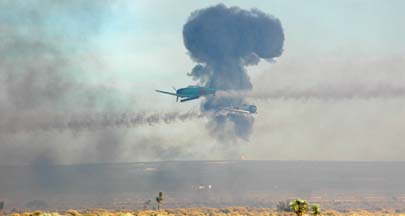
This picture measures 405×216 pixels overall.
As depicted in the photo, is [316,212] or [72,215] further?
[72,215]

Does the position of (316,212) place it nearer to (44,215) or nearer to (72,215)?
(44,215)

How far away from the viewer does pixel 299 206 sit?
131 meters

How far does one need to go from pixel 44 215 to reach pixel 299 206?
200ft

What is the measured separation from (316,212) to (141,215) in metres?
66.5

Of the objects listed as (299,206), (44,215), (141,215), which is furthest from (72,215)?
(299,206)

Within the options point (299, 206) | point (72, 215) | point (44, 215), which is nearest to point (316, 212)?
point (299, 206)

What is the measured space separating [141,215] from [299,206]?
66081 mm

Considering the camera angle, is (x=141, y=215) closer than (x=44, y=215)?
No

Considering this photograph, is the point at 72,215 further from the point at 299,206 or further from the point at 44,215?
the point at 299,206

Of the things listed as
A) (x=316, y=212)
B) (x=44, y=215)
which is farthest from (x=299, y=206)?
(x=44, y=215)

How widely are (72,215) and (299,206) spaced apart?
3531 inches

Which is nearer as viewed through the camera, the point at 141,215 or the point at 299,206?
the point at 299,206

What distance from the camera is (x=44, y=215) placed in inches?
5010

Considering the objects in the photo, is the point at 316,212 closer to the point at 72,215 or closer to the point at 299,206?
the point at 299,206
